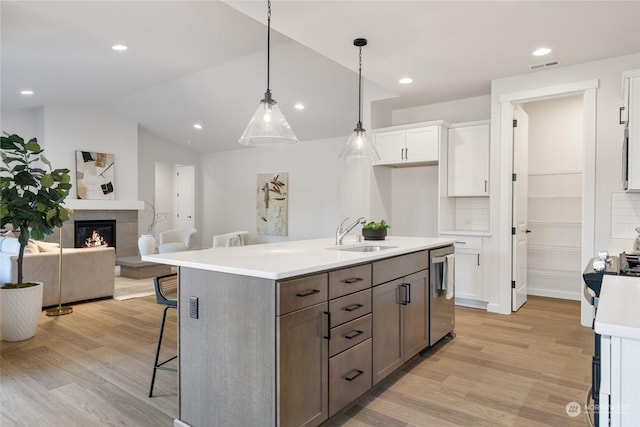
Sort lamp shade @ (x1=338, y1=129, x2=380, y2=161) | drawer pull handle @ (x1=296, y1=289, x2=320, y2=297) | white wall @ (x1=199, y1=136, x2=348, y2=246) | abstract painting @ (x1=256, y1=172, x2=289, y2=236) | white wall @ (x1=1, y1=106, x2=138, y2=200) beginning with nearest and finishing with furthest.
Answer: drawer pull handle @ (x1=296, y1=289, x2=320, y2=297), lamp shade @ (x1=338, y1=129, x2=380, y2=161), white wall @ (x1=1, y1=106, x2=138, y2=200), white wall @ (x1=199, y1=136, x2=348, y2=246), abstract painting @ (x1=256, y1=172, x2=289, y2=236)

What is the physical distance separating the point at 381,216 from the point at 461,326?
195cm

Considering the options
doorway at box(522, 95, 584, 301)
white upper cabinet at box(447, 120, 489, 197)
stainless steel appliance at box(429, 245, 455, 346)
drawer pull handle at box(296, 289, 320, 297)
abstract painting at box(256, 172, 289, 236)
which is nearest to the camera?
drawer pull handle at box(296, 289, 320, 297)

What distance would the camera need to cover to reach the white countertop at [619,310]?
988 millimetres

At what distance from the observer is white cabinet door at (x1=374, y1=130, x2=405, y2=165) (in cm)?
513

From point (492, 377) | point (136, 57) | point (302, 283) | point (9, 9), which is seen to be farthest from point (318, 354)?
point (136, 57)

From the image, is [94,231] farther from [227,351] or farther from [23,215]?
[227,351]

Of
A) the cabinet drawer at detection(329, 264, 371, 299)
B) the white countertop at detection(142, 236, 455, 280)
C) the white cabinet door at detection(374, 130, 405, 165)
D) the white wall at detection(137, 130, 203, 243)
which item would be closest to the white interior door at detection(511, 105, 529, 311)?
the white cabinet door at detection(374, 130, 405, 165)

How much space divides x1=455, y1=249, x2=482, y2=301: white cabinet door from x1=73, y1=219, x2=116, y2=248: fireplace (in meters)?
6.51

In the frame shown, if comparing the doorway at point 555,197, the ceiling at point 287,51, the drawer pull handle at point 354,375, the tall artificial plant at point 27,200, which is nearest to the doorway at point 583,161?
the ceiling at point 287,51

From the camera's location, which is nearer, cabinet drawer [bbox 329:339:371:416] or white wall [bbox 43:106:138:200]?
cabinet drawer [bbox 329:339:371:416]

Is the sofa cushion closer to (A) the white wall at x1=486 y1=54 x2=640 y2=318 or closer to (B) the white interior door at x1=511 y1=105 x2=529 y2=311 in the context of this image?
(A) the white wall at x1=486 y1=54 x2=640 y2=318

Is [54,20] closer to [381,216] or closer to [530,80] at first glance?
[381,216]

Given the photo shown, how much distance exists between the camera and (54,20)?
416 cm

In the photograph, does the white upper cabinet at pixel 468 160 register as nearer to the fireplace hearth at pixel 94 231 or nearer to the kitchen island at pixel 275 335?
the kitchen island at pixel 275 335
